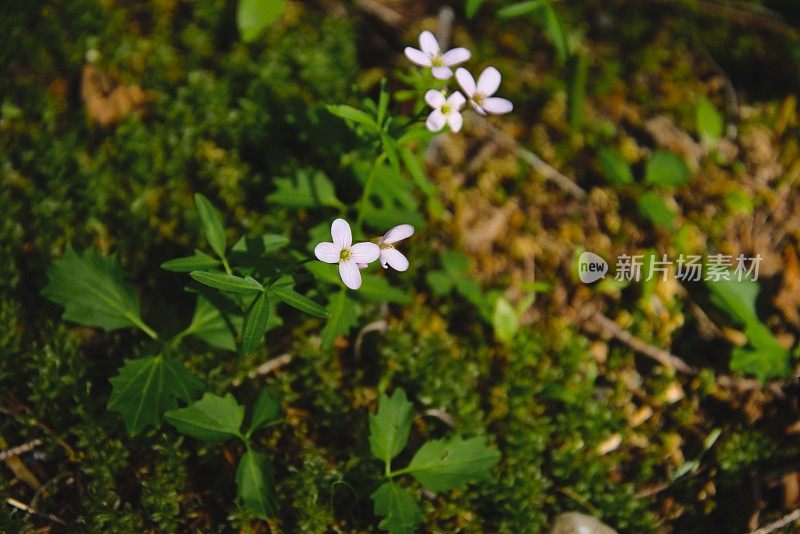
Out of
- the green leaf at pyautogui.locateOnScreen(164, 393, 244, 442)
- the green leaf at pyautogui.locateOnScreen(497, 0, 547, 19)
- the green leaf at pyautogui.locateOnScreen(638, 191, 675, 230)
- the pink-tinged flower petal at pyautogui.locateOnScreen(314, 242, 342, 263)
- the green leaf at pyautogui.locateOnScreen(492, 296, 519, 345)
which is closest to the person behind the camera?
the pink-tinged flower petal at pyautogui.locateOnScreen(314, 242, 342, 263)

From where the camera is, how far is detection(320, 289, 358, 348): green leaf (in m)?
2.98

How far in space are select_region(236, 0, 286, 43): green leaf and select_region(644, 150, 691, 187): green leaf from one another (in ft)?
7.50

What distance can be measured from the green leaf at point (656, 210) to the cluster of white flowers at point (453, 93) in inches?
60.2

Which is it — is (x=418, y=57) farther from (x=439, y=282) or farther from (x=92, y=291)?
(x=92, y=291)

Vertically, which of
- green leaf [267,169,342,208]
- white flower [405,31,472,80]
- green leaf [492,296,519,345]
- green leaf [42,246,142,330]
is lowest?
green leaf [492,296,519,345]

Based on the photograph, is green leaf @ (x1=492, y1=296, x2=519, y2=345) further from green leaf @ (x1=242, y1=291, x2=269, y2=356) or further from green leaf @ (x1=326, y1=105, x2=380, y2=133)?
green leaf @ (x1=242, y1=291, x2=269, y2=356)

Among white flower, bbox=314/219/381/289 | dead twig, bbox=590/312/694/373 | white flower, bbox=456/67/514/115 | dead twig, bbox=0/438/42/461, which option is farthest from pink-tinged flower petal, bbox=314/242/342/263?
dead twig, bbox=590/312/694/373

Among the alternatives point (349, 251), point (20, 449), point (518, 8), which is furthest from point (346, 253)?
point (518, 8)

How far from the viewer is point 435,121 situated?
256 cm

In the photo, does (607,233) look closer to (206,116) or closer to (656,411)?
(656,411)

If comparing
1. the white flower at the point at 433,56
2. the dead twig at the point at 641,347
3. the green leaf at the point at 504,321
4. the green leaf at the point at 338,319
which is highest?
the white flower at the point at 433,56

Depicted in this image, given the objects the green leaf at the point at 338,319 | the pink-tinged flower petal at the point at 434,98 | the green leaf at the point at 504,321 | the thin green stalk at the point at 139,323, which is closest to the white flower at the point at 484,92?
the pink-tinged flower petal at the point at 434,98

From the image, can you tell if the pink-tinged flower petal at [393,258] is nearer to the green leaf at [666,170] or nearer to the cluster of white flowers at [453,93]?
the cluster of white flowers at [453,93]

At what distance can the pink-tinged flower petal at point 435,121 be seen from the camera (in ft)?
8.38
